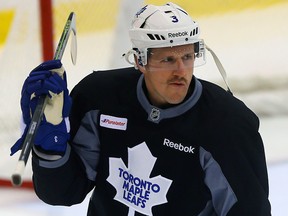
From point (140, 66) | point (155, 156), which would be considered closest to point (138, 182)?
point (155, 156)

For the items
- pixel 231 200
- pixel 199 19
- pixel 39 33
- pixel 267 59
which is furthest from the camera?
pixel 267 59

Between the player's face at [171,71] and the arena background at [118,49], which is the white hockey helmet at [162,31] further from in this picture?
the arena background at [118,49]

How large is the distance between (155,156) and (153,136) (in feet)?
0.16

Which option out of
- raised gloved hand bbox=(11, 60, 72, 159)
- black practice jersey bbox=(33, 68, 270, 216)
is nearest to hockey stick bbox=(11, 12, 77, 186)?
raised gloved hand bbox=(11, 60, 72, 159)

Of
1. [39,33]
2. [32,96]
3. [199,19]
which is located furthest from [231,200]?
[199,19]

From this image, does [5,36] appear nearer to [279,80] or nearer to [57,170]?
[57,170]

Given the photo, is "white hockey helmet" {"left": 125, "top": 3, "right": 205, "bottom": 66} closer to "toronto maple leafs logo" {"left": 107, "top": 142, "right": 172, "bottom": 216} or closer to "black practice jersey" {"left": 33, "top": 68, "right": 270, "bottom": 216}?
"black practice jersey" {"left": 33, "top": 68, "right": 270, "bottom": 216}

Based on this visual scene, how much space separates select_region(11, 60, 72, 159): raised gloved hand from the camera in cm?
181

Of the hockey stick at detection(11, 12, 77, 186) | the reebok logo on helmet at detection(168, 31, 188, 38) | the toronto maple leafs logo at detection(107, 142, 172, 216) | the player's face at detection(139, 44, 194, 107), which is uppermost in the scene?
the reebok logo on helmet at detection(168, 31, 188, 38)

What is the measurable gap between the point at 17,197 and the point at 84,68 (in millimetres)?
570

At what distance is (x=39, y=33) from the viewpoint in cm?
293

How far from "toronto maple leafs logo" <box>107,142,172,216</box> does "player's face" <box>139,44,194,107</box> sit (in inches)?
6.1

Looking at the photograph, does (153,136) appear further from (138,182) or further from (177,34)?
(177,34)

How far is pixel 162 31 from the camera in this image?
181 centimetres
